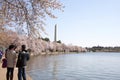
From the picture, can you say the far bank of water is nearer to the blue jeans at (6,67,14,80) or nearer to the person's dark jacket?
the blue jeans at (6,67,14,80)

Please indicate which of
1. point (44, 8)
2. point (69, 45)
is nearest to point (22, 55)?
point (44, 8)

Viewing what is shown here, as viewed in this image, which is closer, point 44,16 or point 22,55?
point 22,55

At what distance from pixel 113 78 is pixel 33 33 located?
13940mm

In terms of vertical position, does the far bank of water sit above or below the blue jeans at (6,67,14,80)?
below

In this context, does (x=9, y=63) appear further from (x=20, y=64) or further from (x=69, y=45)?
(x=69, y=45)

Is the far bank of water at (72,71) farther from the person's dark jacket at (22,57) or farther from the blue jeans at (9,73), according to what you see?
the person's dark jacket at (22,57)

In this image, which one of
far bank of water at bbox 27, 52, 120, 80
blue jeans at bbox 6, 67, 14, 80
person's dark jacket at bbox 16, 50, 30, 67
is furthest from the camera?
far bank of water at bbox 27, 52, 120, 80

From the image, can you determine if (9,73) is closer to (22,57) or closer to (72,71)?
(22,57)

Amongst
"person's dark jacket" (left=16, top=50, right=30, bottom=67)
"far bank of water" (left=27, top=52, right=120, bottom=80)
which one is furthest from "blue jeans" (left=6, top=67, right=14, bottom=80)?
"far bank of water" (left=27, top=52, right=120, bottom=80)

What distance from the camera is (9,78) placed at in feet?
46.6

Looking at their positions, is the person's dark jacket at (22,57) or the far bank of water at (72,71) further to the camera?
the far bank of water at (72,71)

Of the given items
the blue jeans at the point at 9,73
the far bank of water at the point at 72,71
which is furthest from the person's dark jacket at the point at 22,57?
the far bank of water at the point at 72,71

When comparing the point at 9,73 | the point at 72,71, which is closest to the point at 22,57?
the point at 9,73

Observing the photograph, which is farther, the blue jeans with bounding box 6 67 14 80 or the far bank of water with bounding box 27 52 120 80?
the far bank of water with bounding box 27 52 120 80
